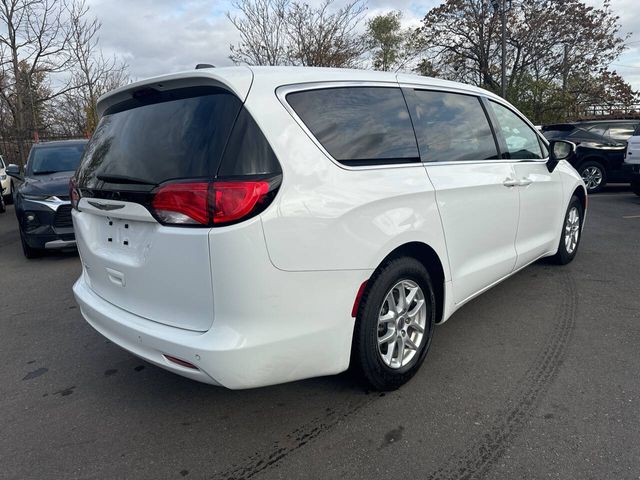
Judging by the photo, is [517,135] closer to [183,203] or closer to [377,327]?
[377,327]

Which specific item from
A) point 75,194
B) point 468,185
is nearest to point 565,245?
point 468,185

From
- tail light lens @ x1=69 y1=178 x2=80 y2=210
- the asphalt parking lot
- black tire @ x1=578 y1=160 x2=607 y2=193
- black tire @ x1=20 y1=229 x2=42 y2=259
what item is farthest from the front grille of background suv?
black tire @ x1=578 y1=160 x2=607 y2=193

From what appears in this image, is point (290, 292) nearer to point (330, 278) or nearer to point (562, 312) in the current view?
point (330, 278)

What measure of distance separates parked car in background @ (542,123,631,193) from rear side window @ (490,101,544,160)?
26.1ft

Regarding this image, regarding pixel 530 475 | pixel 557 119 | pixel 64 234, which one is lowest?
pixel 530 475

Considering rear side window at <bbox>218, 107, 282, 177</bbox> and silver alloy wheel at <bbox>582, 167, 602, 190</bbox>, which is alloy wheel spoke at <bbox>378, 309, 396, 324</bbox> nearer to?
rear side window at <bbox>218, 107, 282, 177</bbox>

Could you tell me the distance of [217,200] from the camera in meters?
1.94

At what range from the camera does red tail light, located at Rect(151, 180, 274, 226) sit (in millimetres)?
1938

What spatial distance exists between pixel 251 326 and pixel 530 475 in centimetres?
140

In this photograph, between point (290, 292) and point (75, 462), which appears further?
point (75, 462)

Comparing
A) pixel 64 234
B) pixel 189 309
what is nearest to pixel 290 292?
pixel 189 309

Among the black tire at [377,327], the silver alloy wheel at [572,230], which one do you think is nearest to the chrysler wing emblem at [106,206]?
the black tire at [377,327]

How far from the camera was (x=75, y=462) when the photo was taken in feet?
7.29

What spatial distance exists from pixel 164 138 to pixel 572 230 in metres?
4.56
